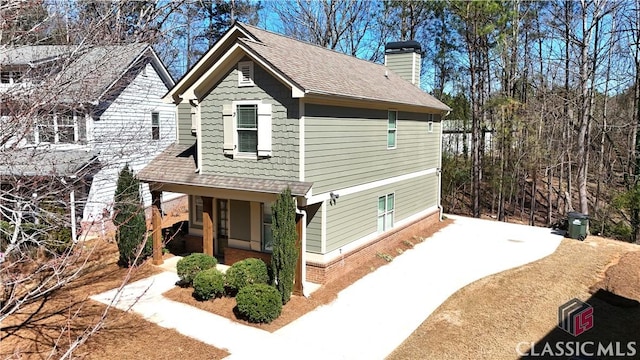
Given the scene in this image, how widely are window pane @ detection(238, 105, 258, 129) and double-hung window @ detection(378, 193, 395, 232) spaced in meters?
5.28

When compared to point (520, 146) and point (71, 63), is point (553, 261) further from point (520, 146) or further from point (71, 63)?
point (71, 63)

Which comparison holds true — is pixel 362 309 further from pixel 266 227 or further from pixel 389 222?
pixel 389 222

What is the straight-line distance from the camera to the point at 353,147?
13188 mm

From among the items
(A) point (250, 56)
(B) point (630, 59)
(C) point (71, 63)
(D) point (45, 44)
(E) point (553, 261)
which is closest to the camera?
(C) point (71, 63)

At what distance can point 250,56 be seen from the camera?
1138 cm

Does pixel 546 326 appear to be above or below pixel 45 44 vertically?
below

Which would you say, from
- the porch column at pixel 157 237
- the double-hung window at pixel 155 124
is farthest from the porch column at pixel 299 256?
the double-hung window at pixel 155 124

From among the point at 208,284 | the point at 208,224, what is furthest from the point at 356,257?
the point at 208,284

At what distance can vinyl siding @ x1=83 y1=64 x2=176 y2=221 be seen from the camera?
55.8ft

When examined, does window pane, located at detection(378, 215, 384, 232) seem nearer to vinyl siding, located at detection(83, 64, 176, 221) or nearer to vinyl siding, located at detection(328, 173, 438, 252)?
→ vinyl siding, located at detection(328, 173, 438, 252)

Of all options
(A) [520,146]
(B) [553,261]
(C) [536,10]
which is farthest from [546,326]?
(C) [536,10]

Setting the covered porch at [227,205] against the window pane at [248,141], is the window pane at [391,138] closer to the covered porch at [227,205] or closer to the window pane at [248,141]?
the covered porch at [227,205]

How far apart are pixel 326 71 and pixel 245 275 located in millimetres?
6434

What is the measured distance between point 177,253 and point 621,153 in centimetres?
2432
